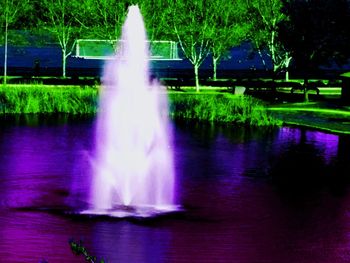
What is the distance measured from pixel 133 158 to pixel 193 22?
32914mm

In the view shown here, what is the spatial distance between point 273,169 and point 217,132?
10.4 metres

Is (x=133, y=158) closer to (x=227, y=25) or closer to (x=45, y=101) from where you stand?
(x=45, y=101)

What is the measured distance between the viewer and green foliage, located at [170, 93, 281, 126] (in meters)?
45.4

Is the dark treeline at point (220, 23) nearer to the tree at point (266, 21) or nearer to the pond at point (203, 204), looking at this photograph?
the tree at point (266, 21)

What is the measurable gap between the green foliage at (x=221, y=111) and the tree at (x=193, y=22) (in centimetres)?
1445

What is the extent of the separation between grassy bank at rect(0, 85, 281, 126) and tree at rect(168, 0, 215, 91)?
14.3m

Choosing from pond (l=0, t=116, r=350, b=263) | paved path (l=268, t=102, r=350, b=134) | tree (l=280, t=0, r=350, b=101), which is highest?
tree (l=280, t=0, r=350, b=101)

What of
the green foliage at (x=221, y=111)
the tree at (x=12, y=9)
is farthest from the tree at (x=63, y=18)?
the green foliage at (x=221, y=111)

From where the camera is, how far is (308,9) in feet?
179

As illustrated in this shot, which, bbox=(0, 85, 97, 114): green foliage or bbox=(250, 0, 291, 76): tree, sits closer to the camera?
bbox=(0, 85, 97, 114): green foliage

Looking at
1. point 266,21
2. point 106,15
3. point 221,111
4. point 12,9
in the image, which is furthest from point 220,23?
point 221,111

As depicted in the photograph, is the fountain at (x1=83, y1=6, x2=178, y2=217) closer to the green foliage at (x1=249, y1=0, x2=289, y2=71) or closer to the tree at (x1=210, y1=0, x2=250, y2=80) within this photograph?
the tree at (x1=210, y1=0, x2=250, y2=80)

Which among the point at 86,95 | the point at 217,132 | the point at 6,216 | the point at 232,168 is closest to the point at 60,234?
the point at 6,216

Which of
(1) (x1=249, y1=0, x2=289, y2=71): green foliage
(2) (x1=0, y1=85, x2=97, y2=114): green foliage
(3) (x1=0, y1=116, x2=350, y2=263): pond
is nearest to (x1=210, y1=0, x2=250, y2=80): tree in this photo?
(1) (x1=249, y1=0, x2=289, y2=71): green foliage
